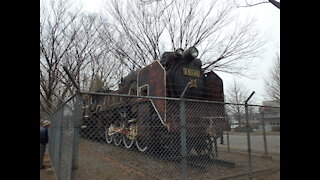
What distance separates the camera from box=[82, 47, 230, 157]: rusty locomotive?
21.0 ft

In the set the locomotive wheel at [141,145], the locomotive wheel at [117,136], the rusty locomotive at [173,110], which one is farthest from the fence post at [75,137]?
the locomotive wheel at [117,136]

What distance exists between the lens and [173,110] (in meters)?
6.41

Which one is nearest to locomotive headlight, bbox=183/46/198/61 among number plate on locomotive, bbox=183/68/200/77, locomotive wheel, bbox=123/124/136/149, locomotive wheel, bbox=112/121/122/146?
number plate on locomotive, bbox=183/68/200/77

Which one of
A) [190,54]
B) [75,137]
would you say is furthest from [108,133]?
[75,137]

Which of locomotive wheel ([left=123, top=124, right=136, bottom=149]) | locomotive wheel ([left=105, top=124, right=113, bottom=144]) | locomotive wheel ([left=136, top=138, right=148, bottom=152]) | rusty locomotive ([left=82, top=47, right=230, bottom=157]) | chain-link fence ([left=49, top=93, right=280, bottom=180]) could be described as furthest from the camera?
locomotive wheel ([left=105, top=124, right=113, bottom=144])

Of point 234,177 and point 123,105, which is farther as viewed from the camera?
A: point 123,105

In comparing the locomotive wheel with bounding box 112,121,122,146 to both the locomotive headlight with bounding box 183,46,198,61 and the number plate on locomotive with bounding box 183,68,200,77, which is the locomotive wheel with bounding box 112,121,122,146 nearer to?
the number plate on locomotive with bounding box 183,68,200,77

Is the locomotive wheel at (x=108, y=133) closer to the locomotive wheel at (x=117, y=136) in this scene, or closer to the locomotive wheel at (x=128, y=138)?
the locomotive wheel at (x=117, y=136)

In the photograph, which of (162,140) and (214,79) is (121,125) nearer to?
(162,140)

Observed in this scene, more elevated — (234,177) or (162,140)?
(162,140)

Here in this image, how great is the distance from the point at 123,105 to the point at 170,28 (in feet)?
38.0

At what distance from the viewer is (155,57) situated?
63.4ft
